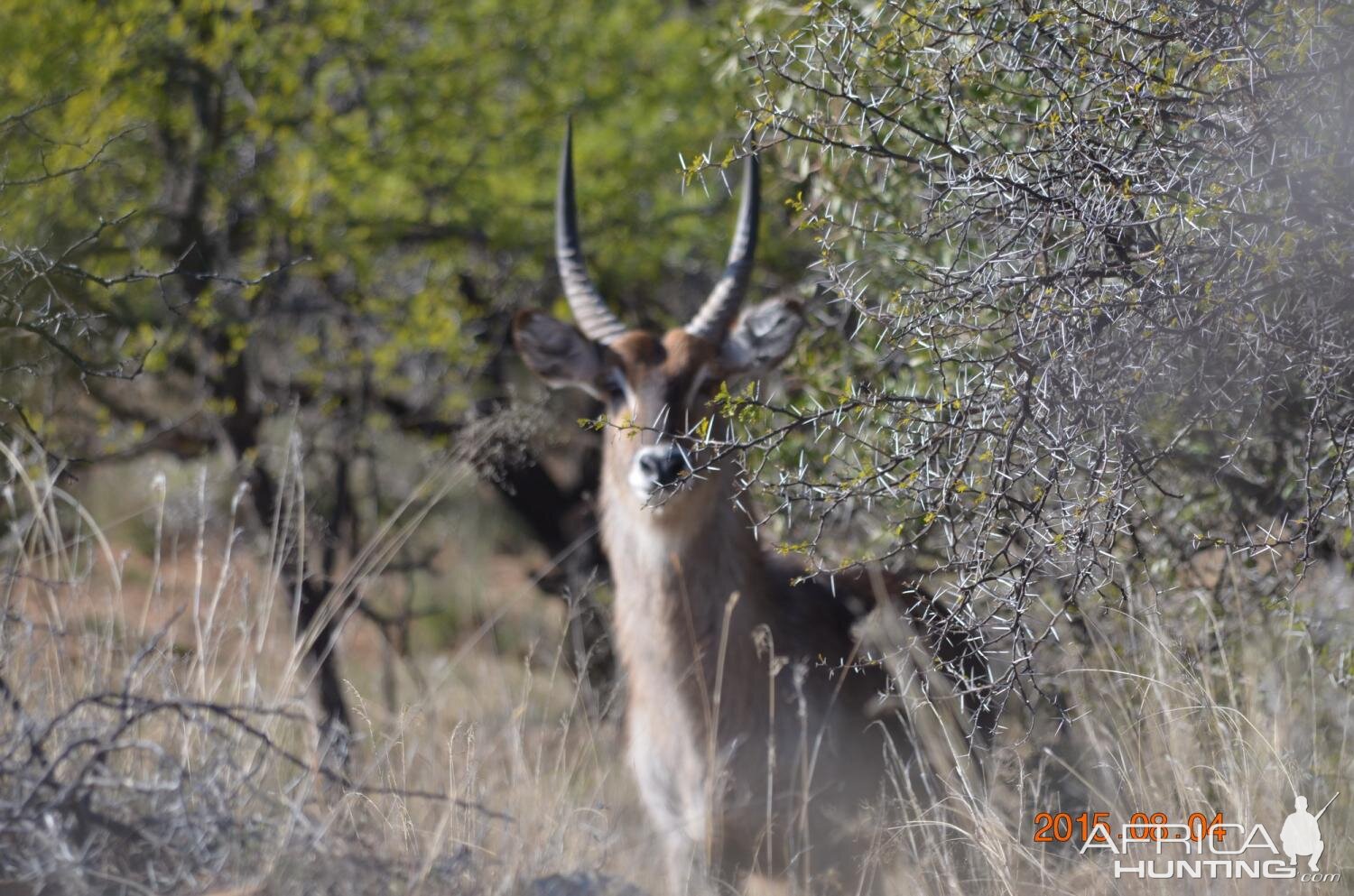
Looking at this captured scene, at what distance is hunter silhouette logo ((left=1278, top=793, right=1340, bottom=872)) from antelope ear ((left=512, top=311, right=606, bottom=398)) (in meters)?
3.47

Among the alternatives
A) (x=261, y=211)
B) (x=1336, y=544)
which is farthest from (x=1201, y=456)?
(x=261, y=211)

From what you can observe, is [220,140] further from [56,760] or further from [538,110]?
[56,760]

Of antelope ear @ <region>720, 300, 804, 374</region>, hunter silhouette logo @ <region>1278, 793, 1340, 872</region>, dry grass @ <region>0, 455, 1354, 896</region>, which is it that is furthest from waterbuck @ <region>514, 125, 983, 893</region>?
hunter silhouette logo @ <region>1278, 793, 1340, 872</region>

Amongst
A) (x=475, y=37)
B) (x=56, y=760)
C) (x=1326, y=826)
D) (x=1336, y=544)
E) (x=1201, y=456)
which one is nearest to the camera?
(x=56, y=760)

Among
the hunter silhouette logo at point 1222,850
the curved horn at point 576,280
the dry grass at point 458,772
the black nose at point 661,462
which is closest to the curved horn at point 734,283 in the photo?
the curved horn at point 576,280

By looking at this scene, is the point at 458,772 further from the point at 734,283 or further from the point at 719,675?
the point at 734,283

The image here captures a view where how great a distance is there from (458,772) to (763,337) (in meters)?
2.41

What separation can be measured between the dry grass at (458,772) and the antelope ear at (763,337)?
1813mm

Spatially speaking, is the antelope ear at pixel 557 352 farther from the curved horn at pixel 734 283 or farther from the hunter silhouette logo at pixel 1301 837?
the hunter silhouette logo at pixel 1301 837

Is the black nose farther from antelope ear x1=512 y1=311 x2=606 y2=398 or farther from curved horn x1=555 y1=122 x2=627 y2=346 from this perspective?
curved horn x1=555 y1=122 x2=627 y2=346

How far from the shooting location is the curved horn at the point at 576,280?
6688 mm

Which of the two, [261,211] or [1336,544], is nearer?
[1336,544]

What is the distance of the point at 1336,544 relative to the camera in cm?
479

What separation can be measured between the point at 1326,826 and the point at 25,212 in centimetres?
580
